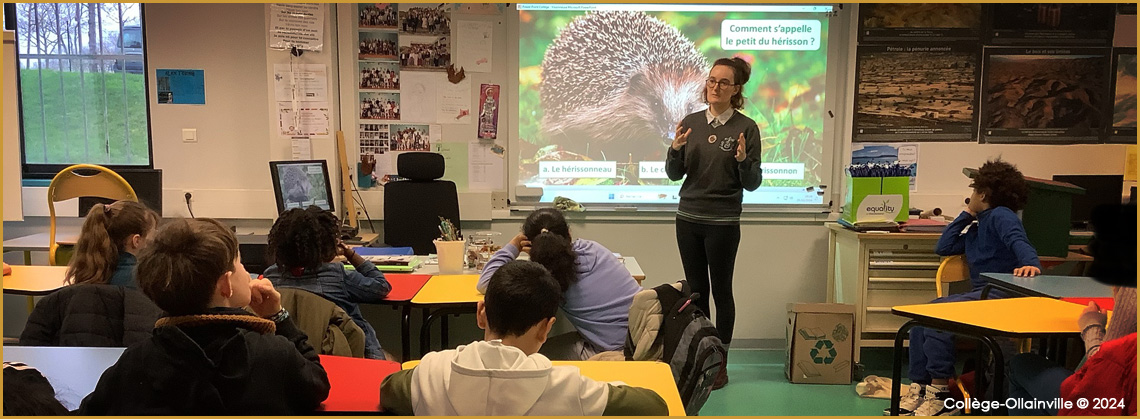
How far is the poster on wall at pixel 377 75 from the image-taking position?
426cm

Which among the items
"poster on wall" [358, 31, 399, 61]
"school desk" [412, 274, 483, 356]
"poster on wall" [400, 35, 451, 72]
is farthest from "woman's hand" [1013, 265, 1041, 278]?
"poster on wall" [358, 31, 399, 61]

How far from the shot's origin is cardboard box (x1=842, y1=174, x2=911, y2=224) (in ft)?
12.7

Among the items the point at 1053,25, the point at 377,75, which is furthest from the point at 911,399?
the point at 377,75

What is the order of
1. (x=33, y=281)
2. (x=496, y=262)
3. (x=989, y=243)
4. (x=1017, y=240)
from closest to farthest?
(x=496, y=262)
(x=33, y=281)
(x=1017, y=240)
(x=989, y=243)

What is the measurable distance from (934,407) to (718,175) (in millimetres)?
1351

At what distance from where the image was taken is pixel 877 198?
12.7ft

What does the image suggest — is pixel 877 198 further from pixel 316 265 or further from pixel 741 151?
pixel 316 265

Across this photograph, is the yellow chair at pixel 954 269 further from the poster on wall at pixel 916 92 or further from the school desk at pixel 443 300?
the school desk at pixel 443 300

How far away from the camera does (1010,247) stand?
3.16 m

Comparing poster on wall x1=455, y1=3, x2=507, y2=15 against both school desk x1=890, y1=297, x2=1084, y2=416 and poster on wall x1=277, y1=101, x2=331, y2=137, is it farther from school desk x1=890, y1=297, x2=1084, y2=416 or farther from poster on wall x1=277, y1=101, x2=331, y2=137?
school desk x1=890, y1=297, x2=1084, y2=416

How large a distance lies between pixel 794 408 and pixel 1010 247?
1.17 metres

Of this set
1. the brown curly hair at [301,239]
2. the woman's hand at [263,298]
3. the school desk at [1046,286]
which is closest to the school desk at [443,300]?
the brown curly hair at [301,239]

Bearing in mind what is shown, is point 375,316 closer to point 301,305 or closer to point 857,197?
point 301,305

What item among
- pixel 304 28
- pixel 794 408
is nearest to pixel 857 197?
pixel 794 408
